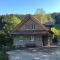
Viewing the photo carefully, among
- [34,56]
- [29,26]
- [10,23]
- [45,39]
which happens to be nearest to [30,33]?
[29,26]

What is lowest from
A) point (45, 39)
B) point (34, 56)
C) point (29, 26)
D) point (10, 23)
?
point (34, 56)

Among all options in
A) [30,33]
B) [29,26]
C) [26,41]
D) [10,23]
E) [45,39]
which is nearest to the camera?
[30,33]

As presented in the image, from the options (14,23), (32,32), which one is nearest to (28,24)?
(32,32)

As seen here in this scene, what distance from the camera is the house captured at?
34.5 metres

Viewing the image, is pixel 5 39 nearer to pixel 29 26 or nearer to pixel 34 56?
pixel 29 26

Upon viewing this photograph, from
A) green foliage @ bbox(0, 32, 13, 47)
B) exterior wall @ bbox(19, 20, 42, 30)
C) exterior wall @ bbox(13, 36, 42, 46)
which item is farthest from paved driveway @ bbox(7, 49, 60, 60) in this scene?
exterior wall @ bbox(19, 20, 42, 30)

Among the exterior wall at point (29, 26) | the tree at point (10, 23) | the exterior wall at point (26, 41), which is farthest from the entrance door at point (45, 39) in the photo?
the tree at point (10, 23)

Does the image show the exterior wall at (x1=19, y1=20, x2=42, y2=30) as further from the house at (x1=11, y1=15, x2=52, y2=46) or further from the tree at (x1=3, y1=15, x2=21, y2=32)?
→ the tree at (x1=3, y1=15, x2=21, y2=32)

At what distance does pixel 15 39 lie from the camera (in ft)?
114

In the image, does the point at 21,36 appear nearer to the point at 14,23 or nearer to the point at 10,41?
the point at 10,41

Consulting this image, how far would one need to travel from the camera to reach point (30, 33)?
1357 inches

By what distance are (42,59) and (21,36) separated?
16279 millimetres

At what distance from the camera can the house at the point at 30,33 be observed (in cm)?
3450

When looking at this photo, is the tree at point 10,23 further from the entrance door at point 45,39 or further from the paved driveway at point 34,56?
the paved driveway at point 34,56
